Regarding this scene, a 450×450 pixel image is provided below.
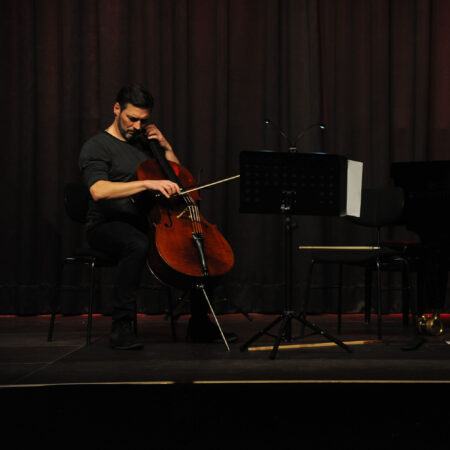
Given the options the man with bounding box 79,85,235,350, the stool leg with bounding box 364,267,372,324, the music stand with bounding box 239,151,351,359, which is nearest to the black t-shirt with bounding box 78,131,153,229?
the man with bounding box 79,85,235,350

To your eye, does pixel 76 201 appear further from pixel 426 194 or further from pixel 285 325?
Result: pixel 426 194

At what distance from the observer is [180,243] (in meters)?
2.88

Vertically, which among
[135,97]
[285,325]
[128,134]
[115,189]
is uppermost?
[135,97]

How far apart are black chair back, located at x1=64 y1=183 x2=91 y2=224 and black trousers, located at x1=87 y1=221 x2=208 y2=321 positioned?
37 cm

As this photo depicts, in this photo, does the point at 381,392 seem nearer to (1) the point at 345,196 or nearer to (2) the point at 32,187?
(1) the point at 345,196

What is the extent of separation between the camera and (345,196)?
10.0 ft

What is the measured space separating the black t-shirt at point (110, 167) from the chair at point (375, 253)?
0.89 m

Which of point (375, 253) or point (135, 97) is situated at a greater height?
point (135, 97)

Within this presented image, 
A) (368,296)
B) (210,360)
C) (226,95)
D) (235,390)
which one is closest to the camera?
(235,390)

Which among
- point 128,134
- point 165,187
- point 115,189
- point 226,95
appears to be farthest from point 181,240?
point 226,95

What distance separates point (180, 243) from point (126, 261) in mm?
340

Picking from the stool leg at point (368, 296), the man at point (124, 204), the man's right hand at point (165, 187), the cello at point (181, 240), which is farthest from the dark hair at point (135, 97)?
the stool leg at point (368, 296)

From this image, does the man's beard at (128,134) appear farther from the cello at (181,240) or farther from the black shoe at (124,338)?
the black shoe at (124,338)

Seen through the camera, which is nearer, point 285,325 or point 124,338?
point 285,325
